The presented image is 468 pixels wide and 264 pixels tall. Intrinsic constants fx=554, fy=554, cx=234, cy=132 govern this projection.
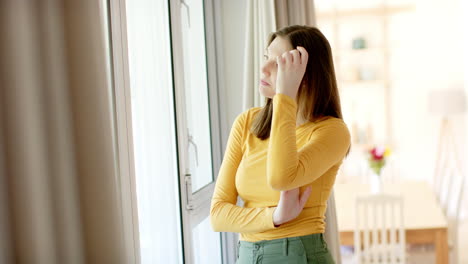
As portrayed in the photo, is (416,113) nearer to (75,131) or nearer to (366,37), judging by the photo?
(366,37)

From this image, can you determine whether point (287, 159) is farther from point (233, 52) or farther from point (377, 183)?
point (377, 183)

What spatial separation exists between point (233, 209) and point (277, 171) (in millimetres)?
239

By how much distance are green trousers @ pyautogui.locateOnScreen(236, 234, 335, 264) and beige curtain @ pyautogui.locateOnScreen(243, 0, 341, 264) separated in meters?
1.00

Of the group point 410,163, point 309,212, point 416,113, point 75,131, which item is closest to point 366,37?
point 416,113

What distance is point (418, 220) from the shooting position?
11.5 ft

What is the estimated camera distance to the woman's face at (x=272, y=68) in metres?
1.53

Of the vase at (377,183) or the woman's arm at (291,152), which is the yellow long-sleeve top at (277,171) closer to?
the woman's arm at (291,152)

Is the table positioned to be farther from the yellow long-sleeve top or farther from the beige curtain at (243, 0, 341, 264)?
the yellow long-sleeve top

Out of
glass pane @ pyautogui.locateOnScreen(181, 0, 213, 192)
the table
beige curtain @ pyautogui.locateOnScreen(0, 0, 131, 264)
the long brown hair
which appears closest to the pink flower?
the table

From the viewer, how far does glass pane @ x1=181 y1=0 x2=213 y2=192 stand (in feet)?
8.07

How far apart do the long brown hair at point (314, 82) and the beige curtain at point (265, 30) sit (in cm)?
86

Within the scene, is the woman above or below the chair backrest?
above

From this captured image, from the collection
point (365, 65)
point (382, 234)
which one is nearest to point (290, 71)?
point (382, 234)

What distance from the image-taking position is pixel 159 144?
2.05 meters
